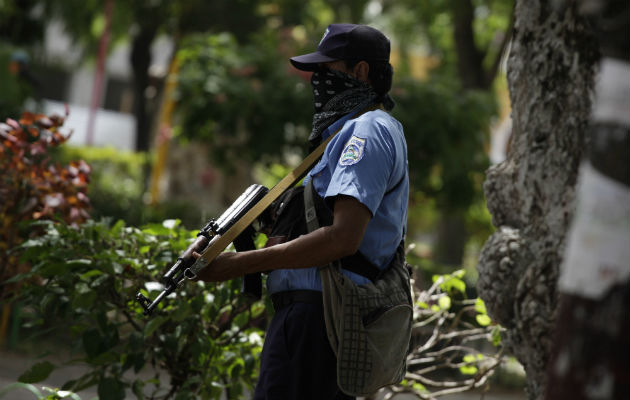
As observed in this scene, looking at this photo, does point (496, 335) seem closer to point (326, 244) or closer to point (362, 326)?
point (362, 326)

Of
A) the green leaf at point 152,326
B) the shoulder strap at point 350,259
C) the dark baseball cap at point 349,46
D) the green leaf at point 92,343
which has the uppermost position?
the dark baseball cap at point 349,46

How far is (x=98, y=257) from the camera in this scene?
3.87m

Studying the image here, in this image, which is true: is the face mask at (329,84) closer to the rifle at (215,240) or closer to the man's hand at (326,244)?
the rifle at (215,240)

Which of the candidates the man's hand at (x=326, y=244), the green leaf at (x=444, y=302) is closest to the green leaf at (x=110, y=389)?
the man's hand at (x=326, y=244)

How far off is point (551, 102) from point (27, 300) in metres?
2.56

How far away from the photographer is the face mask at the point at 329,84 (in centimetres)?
299

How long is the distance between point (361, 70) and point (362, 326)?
2.90ft

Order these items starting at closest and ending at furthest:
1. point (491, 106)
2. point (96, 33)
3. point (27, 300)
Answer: point (27, 300)
point (491, 106)
point (96, 33)

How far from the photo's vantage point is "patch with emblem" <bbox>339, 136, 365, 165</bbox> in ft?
8.80

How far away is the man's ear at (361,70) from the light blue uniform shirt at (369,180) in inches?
6.4

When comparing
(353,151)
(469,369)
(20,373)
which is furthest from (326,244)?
(20,373)

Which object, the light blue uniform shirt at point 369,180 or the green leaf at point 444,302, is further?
the green leaf at point 444,302

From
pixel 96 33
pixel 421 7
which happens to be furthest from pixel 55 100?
pixel 421 7

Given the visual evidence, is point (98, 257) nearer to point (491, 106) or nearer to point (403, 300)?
point (403, 300)
